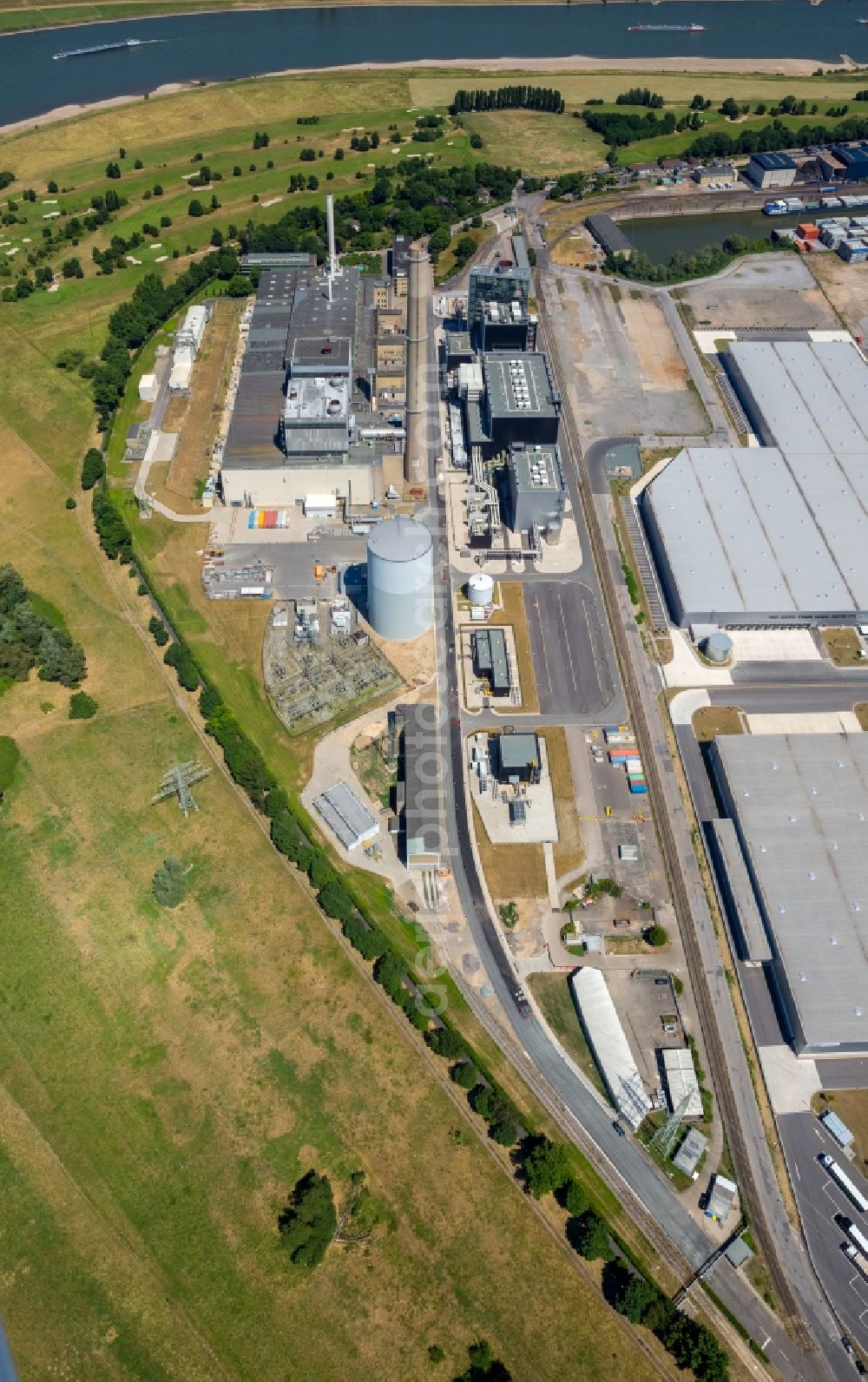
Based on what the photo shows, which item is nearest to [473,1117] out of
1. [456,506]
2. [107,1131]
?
[107,1131]

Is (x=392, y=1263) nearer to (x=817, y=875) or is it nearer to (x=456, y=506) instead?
(x=817, y=875)

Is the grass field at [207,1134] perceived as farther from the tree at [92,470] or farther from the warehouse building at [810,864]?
the tree at [92,470]

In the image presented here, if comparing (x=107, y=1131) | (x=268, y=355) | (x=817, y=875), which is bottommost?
(x=107, y=1131)

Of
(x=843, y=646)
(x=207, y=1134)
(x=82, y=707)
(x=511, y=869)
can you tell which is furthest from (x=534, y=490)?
(x=207, y=1134)

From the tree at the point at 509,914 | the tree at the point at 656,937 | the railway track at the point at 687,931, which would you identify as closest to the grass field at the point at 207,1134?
the railway track at the point at 687,931

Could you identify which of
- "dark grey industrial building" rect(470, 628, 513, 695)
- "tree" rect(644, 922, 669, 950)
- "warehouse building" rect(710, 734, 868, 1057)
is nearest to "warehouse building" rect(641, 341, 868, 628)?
"warehouse building" rect(710, 734, 868, 1057)

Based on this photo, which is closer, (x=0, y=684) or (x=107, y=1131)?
(x=107, y=1131)

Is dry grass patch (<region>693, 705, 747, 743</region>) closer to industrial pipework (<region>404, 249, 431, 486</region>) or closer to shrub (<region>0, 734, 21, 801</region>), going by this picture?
industrial pipework (<region>404, 249, 431, 486</region>)
